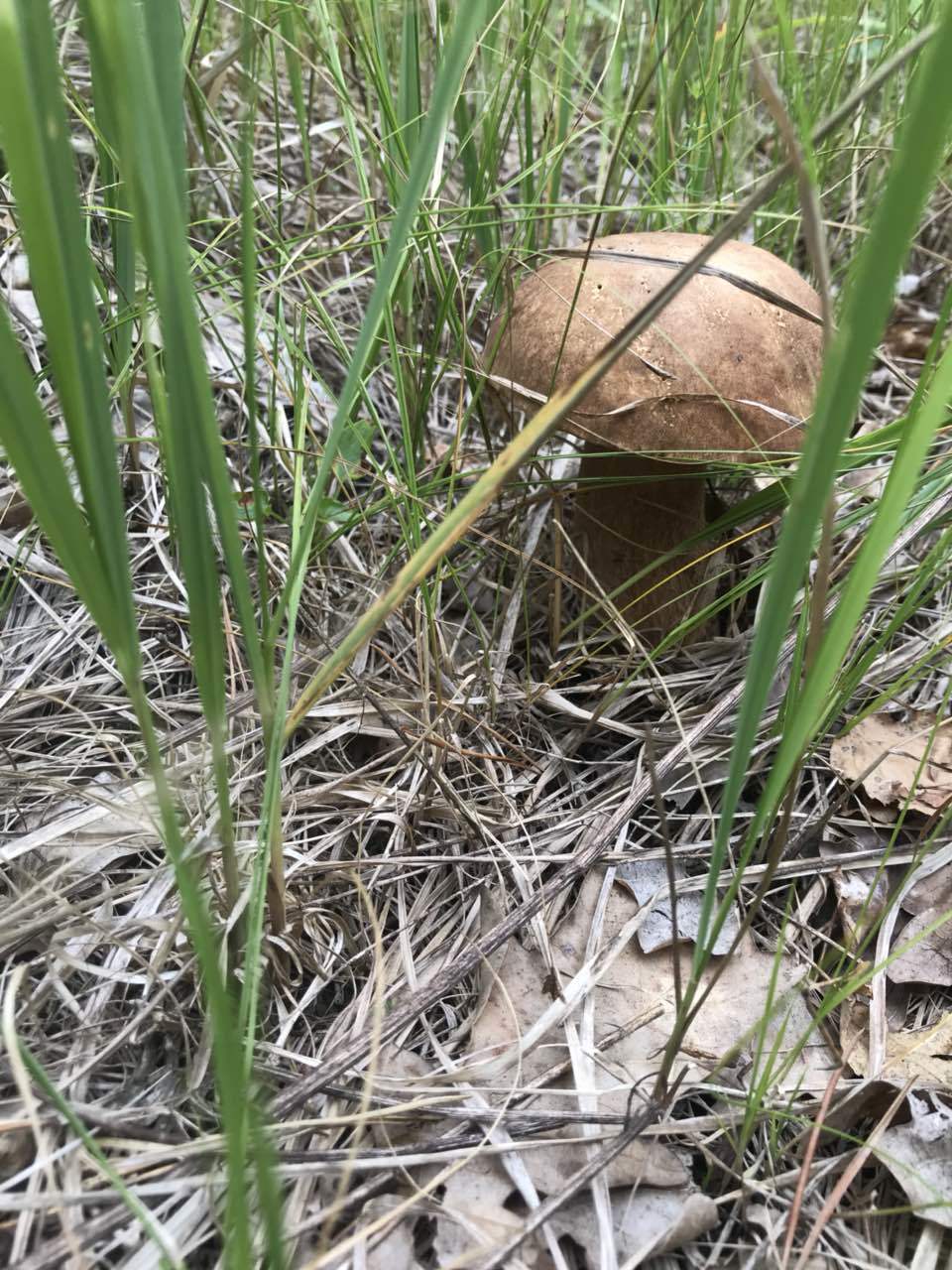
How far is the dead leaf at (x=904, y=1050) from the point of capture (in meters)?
0.79

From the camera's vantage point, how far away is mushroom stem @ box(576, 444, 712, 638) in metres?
1.30

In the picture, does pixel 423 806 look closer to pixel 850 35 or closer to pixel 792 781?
pixel 792 781

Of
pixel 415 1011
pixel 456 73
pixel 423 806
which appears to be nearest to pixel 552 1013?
pixel 415 1011

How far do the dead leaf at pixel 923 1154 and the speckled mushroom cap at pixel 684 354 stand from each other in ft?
2.20

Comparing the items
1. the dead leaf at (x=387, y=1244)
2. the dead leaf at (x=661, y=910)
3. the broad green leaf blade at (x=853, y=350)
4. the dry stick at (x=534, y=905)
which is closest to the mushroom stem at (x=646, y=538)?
the dry stick at (x=534, y=905)

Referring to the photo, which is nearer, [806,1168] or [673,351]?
[806,1168]

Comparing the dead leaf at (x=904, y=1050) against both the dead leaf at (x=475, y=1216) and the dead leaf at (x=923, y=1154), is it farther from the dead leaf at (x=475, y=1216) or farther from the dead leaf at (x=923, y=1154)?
the dead leaf at (x=475, y=1216)

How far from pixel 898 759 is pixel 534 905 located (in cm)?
51

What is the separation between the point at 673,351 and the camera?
3.31 feet

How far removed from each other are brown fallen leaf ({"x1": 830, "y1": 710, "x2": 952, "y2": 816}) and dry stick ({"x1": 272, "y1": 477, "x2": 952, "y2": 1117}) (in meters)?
0.13

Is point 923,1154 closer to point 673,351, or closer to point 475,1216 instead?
point 475,1216

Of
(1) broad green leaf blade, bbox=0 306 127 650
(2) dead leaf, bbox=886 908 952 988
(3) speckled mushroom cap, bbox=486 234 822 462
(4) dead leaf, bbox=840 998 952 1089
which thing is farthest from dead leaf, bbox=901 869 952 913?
(1) broad green leaf blade, bbox=0 306 127 650

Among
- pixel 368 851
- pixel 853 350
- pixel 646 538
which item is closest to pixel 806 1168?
pixel 368 851

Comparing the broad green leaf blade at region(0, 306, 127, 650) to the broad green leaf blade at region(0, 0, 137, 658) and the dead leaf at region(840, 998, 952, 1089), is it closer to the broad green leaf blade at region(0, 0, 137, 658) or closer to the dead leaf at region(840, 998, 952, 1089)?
the broad green leaf blade at region(0, 0, 137, 658)
